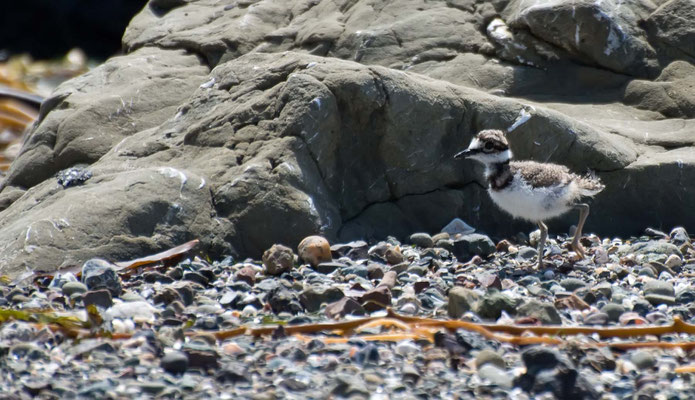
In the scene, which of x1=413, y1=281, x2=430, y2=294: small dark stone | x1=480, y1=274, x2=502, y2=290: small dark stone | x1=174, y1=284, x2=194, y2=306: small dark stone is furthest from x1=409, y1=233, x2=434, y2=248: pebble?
x1=174, y1=284, x2=194, y2=306: small dark stone

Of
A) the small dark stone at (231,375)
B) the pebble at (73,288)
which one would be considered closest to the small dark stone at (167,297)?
the pebble at (73,288)

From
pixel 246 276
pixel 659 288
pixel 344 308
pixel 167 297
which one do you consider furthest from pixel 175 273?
pixel 659 288

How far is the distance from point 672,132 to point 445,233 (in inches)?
82.3

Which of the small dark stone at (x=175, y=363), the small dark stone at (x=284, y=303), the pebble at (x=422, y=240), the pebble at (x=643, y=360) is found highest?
the small dark stone at (x=175, y=363)

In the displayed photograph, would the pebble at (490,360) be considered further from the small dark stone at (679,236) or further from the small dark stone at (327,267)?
the small dark stone at (679,236)

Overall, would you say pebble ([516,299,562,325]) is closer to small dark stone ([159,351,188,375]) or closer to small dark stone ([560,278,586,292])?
small dark stone ([560,278,586,292])

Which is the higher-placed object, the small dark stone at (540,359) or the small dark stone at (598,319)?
the small dark stone at (540,359)

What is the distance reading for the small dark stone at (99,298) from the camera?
4934 mm

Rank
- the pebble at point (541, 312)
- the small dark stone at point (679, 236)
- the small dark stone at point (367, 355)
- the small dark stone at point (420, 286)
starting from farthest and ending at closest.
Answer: the small dark stone at point (679, 236)
the small dark stone at point (420, 286)
the pebble at point (541, 312)
the small dark stone at point (367, 355)

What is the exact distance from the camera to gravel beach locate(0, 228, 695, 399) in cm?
383

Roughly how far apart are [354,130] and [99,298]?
252cm

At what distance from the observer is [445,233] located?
6703 millimetres

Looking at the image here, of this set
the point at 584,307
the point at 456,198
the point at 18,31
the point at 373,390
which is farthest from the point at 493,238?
the point at 18,31

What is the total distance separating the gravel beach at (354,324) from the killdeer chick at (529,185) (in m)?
0.28
